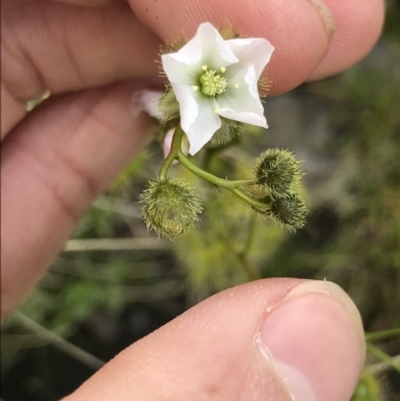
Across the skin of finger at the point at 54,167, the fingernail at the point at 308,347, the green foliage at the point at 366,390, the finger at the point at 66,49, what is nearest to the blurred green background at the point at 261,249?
the skin of finger at the point at 54,167

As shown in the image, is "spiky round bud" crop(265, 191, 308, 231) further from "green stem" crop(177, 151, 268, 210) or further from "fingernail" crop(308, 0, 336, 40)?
"fingernail" crop(308, 0, 336, 40)

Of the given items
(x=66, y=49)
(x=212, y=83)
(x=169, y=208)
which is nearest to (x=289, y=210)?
(x=169, y=208)

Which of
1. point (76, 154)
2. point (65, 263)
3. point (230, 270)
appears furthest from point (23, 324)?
point (230, 270)

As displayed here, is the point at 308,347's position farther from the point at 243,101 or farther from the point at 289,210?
the point at 243,101

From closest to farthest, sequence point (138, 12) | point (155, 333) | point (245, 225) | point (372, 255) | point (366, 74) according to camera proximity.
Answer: point (155, 333)
point (138, 12)
point (245, 225)
point (372, 255)
point (366, 74)

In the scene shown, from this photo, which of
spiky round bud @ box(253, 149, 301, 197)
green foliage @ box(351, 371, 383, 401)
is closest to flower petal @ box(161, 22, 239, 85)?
spiky round bud @ box(253, 149, 301, 197)

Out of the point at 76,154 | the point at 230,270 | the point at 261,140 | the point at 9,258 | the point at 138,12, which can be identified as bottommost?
the point at 230,270

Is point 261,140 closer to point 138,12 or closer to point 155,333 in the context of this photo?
point 138,12
